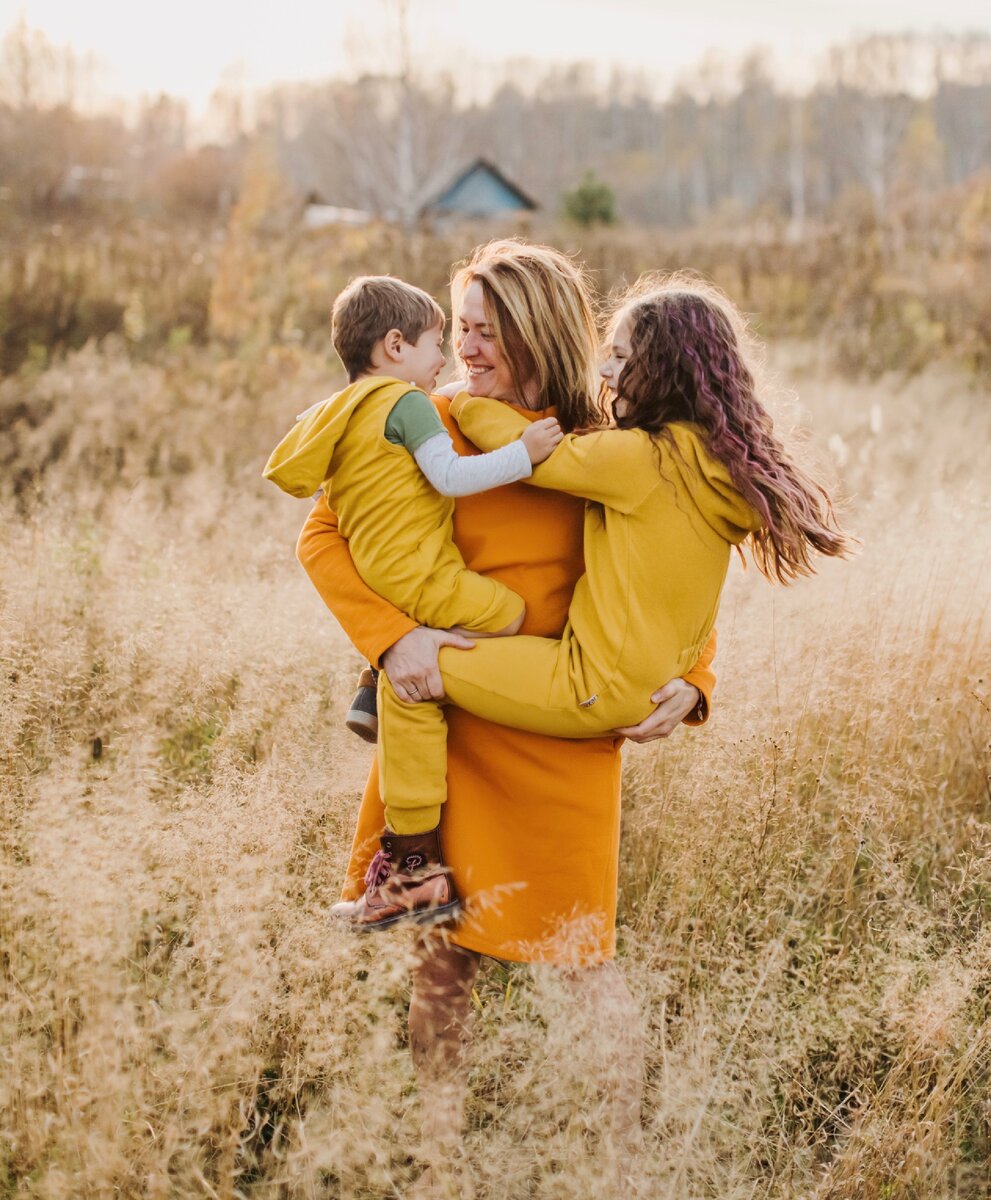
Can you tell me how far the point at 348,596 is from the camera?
1999mm

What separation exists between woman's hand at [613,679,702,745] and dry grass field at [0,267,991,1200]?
0.57m

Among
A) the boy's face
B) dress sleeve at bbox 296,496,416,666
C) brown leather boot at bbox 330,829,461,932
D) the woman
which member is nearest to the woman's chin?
the woman

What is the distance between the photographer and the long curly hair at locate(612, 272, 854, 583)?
187 centimetres

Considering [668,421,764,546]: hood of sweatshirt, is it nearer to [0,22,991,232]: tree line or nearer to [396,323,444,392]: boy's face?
[396,323,444,392]: boy's face

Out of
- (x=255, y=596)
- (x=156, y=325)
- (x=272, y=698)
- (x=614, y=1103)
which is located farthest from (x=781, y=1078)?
(x=156, y=325)

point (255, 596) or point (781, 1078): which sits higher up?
point (255, 596)

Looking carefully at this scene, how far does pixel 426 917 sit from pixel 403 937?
0.90 ft

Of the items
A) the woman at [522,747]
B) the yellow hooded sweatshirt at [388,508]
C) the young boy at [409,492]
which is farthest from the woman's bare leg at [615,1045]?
the yellow hooded sweatshirt at [388,508]

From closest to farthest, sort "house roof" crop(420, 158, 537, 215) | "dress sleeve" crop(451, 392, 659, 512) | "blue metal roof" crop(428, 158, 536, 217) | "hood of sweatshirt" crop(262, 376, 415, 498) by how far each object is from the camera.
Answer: "dress sleeve" crop(451, 392, 659, 512)
"hood of sweatshirt" crop(262, 376, 415, 498)
"house roof" crop(420, 158, 537, 215)
"blue metal roof" crop(428, 158, 536, 217)

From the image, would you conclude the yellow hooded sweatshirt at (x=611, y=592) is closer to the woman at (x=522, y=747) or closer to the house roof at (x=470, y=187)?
the woman at (x=522, y=747)

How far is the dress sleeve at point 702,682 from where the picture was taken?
2.09m

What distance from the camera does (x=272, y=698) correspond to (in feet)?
10.2

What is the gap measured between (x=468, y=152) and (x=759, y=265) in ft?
171

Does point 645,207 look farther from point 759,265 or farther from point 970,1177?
point 970,1177
